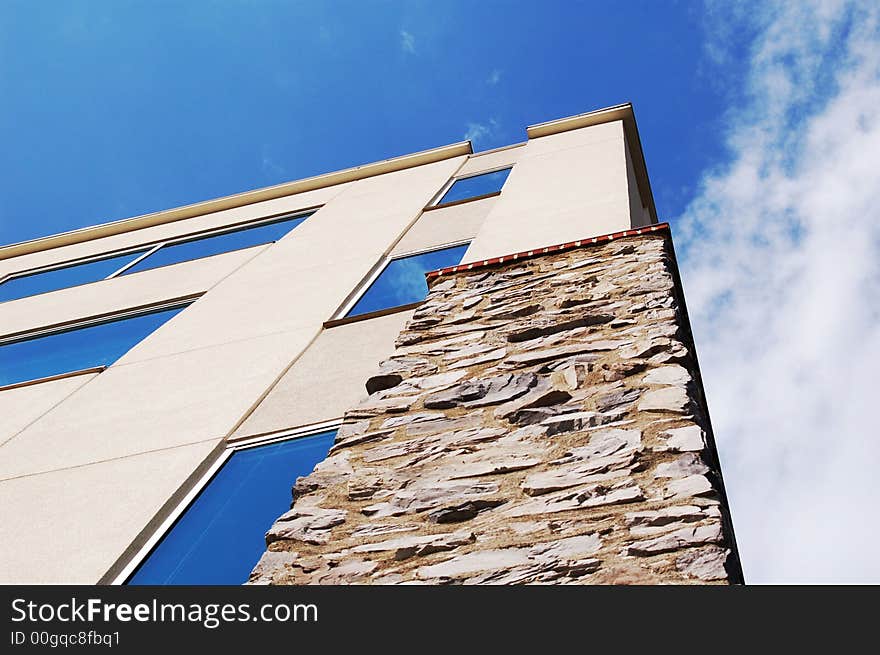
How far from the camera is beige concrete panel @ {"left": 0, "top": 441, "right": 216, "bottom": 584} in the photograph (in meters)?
5.36

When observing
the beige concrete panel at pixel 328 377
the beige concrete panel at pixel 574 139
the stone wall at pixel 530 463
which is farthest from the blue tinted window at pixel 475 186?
the stone wall at pixel 530 463

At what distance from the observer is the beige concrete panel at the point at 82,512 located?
5.36 metres

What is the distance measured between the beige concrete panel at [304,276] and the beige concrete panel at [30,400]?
66 centimetres

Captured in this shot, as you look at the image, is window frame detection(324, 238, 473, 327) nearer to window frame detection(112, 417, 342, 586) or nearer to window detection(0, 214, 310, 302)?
window frame detection(112, 417, 342, 586)

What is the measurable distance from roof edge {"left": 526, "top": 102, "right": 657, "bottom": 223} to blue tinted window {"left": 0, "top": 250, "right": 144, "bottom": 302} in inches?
288

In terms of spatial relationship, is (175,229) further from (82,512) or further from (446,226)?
(82,512)

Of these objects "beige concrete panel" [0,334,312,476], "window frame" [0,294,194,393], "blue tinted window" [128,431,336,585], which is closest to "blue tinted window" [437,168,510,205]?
"window frame" [0,294,194,393]

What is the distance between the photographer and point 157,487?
19.6 ft

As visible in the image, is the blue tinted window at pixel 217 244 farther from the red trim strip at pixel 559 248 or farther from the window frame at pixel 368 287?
the red trim strip at pixel 559 248
